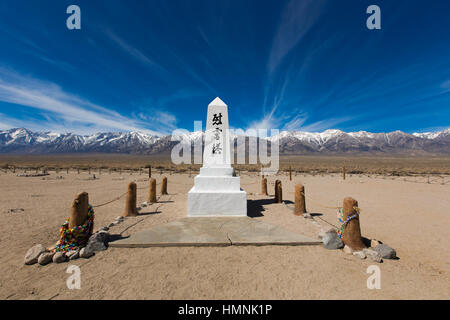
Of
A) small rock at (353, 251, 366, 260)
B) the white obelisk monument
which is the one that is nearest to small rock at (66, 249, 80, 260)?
the white obelisk monument

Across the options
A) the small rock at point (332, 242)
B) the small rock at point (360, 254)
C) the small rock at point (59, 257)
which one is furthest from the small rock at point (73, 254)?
the small rock at point (360, 254)

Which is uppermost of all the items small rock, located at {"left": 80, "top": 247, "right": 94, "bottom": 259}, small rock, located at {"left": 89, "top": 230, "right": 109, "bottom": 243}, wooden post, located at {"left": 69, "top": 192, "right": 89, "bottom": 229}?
wooden post, located at {"left": 69, "top": 192, "right": 89, "bottom": 229}

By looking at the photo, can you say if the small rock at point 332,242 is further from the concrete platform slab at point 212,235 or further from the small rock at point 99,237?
the small rock at point 99,237

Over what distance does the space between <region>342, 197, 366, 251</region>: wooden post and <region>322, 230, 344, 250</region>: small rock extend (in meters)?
0.16

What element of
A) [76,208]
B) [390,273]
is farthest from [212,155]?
[390,273]

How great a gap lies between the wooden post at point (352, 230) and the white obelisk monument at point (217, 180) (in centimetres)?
298

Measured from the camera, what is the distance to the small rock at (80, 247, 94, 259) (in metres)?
4.03

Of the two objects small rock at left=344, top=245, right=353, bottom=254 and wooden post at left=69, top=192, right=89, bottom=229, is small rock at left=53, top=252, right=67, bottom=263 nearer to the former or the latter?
wooden post at left=69, top=192, right=89, bottom=229


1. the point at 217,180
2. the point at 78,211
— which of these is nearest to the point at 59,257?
the point at 78,211

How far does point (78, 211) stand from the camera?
4289mm

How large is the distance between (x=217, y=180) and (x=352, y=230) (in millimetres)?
4105

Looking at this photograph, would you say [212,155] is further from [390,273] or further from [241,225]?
[390,273]

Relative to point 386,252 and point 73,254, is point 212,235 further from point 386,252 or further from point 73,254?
point 386,252

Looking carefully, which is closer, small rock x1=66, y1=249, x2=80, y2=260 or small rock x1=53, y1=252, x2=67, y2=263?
small rock x1=53, y1=252, x2=67, y2=263
